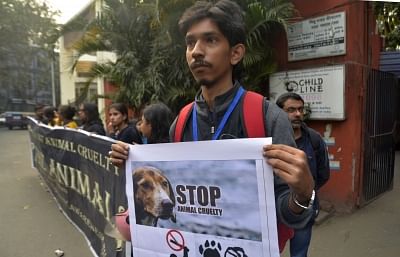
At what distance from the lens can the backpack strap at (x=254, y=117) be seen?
1.28 meters

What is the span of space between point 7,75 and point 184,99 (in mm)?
28088

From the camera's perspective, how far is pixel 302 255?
9.77ft

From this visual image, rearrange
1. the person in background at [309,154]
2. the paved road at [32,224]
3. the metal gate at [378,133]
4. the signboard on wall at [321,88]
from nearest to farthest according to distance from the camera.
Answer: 1. the person in background at [309,154]
2. the paved road at [32,224]
3. the signboard on wall at [321,88]
4. the metal gate at [378,133]

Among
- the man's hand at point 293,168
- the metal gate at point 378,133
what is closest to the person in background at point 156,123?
the man's hand at point 293,168

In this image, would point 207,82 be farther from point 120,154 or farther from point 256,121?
point 120,154

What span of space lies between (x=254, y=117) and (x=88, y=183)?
11.0ft

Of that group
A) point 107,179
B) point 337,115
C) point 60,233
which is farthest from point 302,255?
point 60,233

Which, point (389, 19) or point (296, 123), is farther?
point (389, 19)

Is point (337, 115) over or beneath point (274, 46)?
beneath

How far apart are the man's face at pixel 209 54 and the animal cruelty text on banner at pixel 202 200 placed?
0.84 feet

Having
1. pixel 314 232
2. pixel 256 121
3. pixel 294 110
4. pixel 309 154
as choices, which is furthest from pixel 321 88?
pixel 256 121

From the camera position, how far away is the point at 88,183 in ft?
13.8

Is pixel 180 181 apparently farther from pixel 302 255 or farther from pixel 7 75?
pixel 7 75

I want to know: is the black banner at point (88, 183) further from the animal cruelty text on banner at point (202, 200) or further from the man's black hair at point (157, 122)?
the animal cruelty text on banner at point (202, 200)
